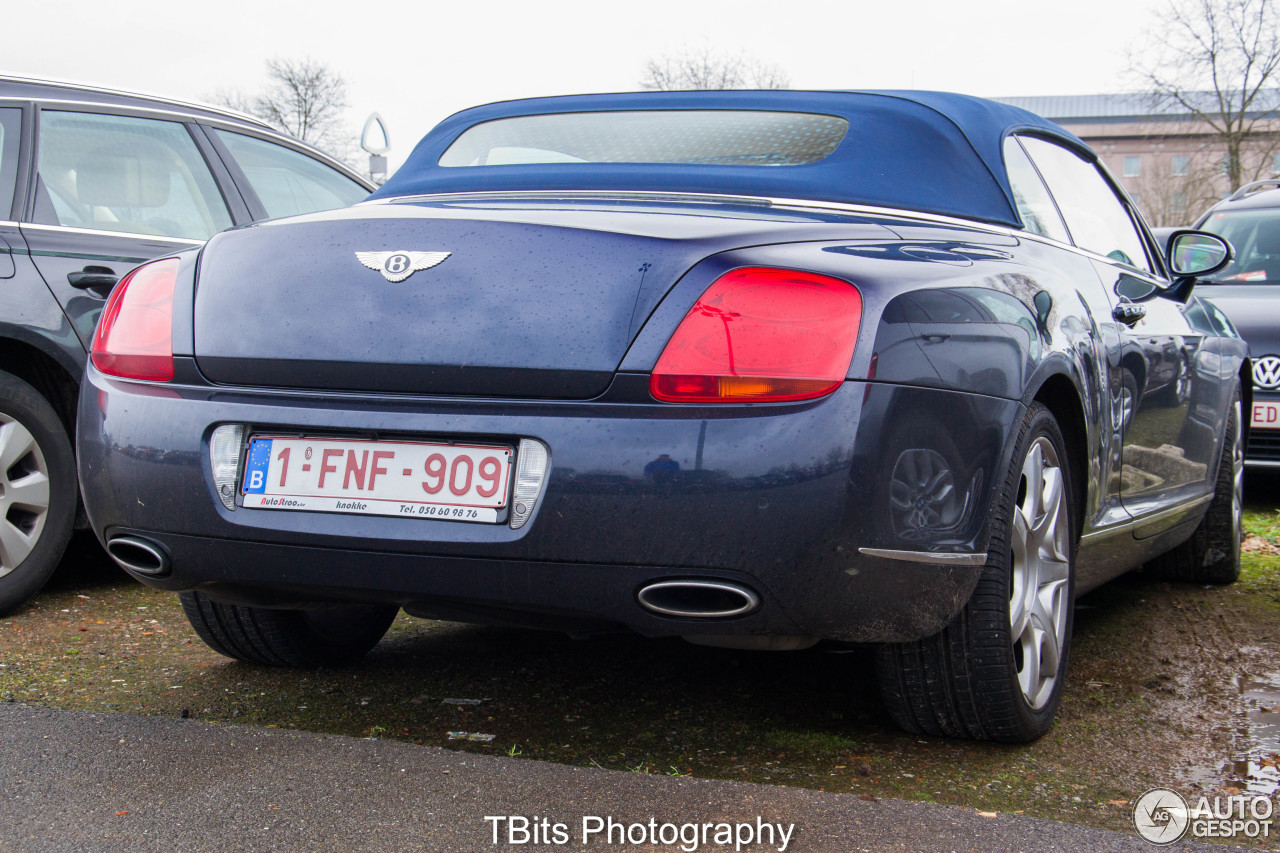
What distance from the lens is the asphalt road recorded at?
2109 millimetres

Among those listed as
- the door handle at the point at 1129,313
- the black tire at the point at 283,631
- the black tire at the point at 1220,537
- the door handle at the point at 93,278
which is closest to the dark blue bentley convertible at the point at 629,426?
the door handle at the point at 1129,313

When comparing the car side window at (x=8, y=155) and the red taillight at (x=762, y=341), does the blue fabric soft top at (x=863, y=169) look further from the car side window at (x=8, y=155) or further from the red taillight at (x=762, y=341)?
the car side window at (x=8, y=155)

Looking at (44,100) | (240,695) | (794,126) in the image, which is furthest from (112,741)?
(44,100)

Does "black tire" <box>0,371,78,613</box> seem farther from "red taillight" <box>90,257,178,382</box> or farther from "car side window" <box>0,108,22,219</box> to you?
"red taillight" <box>90,257,178,382</box>

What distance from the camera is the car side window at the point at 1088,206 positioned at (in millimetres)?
3588

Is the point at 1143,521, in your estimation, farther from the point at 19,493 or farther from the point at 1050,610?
the point at 19,493

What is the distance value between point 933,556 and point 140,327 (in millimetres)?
1644

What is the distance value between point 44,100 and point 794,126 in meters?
2.69

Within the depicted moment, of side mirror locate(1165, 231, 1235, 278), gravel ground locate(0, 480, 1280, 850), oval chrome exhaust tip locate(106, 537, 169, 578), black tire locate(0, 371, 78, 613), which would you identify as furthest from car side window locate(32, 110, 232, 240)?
side mirror locate(1165, 231, 1235, 278)

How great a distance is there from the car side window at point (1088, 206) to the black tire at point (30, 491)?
307 cm

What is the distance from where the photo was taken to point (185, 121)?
4816 mm

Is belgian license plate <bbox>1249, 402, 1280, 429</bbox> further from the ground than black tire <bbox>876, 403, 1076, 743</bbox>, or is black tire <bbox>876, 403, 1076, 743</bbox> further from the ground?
black tire <bbox>876, 403, 1076, 743</bbox>

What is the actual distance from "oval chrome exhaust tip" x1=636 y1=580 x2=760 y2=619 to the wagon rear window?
4.36 feet

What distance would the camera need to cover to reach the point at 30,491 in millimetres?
3891
